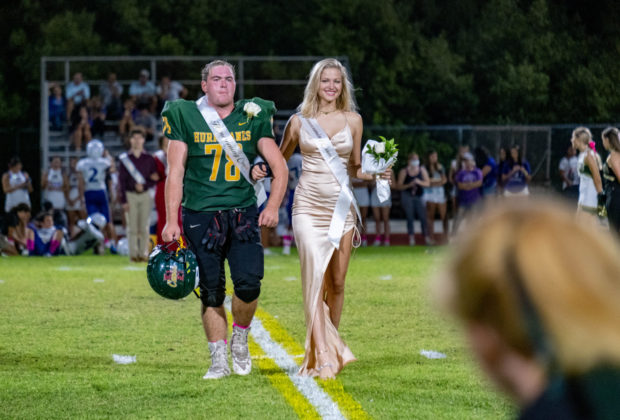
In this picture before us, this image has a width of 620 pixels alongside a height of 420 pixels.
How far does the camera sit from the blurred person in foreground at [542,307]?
142cm

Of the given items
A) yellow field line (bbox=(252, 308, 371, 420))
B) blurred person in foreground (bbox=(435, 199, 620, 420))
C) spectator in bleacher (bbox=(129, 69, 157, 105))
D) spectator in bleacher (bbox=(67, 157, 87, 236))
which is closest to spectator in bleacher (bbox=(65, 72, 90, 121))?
spectator in bleacher (bbox=(129, 69, 157, 105))

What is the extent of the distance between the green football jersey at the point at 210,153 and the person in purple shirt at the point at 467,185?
45.0 feet

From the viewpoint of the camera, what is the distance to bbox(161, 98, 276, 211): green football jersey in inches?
257

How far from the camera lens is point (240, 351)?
263 inches

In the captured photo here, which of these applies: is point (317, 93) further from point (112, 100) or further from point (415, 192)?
point (112, 100)

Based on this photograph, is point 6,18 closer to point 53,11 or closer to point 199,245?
point 53,11

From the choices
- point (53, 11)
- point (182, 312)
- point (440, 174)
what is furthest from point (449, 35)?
point (182, 312)

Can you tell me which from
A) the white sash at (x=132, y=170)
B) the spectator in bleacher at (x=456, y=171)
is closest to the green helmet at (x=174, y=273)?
the white sash at (x=132, y=170)

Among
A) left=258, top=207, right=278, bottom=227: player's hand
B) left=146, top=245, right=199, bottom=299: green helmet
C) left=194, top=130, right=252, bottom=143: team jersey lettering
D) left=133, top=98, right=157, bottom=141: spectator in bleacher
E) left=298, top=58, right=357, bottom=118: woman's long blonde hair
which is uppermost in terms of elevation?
left=298, top=58, right=357, bottom=118: woman's long blonde hair

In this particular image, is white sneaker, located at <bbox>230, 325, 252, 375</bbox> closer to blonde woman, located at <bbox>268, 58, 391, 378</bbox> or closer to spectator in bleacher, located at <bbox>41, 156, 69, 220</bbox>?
blonde woman, located at <bbox>268, 58, 391, 378</bbox>

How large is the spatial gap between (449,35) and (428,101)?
620 centimetres

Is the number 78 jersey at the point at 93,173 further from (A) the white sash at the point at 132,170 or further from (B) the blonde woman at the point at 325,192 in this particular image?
(B) the blonde woman at the point at 325,192

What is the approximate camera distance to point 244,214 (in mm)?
6586

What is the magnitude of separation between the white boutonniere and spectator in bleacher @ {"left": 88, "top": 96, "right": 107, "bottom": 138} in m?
18.3
